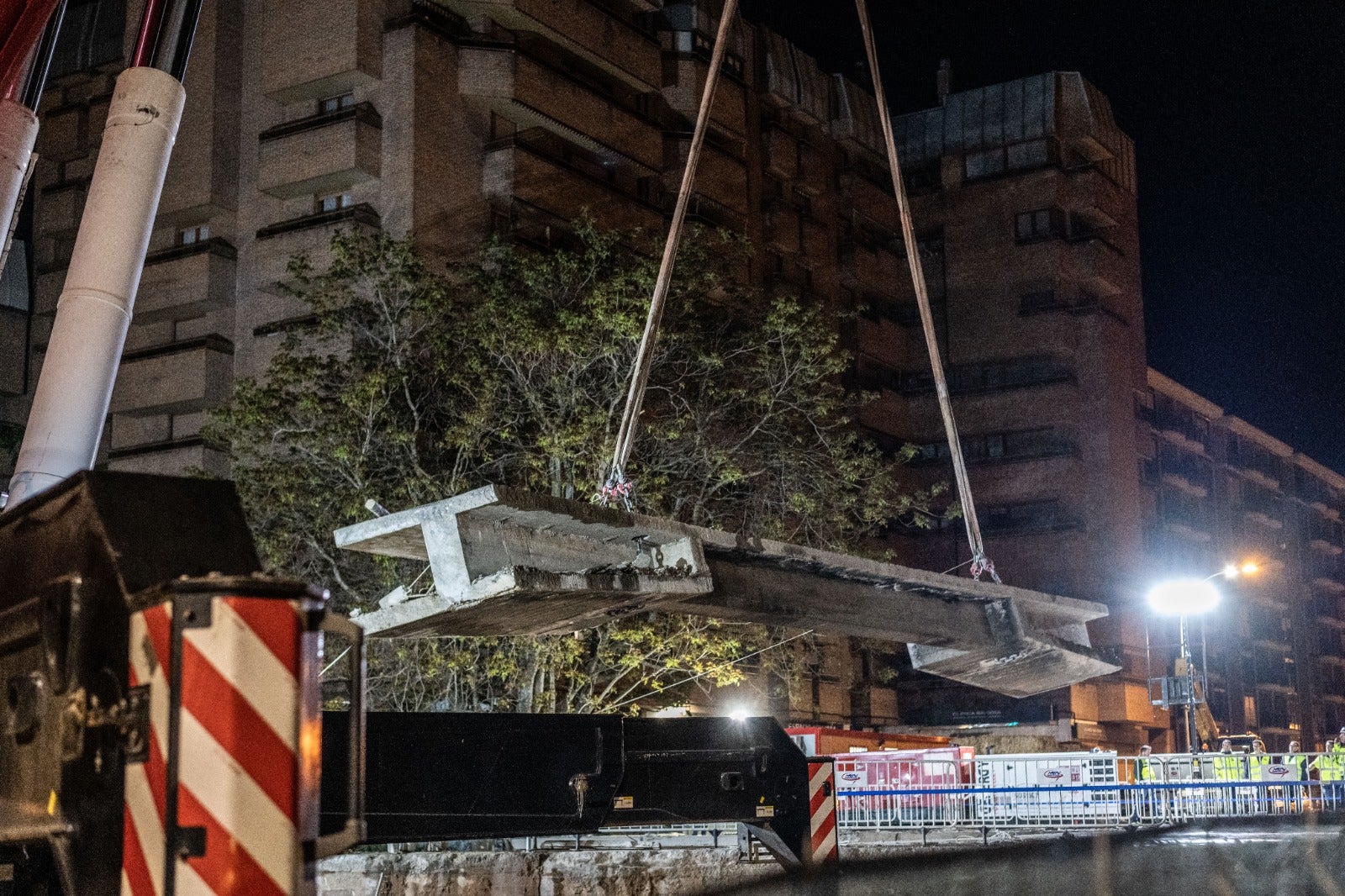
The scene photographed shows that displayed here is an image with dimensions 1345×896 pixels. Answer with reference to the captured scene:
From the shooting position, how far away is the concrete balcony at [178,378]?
147 ft

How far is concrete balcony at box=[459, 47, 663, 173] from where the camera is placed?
44.8m

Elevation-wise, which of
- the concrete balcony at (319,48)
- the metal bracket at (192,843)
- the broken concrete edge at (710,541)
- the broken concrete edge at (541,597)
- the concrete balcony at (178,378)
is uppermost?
the concrete balcony at (319,48)

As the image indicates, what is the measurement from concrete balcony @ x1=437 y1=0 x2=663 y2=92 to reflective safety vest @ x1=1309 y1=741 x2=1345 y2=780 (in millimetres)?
30812

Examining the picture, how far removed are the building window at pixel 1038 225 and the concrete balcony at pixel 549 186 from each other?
22.5m

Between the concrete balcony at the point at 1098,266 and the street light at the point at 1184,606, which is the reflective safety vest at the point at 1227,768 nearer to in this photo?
the street light at the point at 1184,606

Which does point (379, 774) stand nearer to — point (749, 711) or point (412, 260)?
point (412, 260)

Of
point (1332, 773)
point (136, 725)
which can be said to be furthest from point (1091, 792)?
point (136, 725)

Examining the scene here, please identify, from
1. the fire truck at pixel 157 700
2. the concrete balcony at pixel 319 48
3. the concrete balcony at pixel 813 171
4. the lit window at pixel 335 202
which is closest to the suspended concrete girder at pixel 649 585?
the fire truck at pixel 157 700

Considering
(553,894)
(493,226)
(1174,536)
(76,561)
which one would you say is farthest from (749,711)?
(76,561)

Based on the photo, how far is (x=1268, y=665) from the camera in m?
88.0

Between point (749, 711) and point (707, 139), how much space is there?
21.6 metres

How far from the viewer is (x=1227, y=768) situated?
25000 millimetres

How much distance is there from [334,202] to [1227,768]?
29.7 meters

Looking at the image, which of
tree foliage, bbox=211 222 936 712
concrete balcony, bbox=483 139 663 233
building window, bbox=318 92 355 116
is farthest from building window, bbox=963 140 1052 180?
tree foliage, bbox=211 222 936 712
